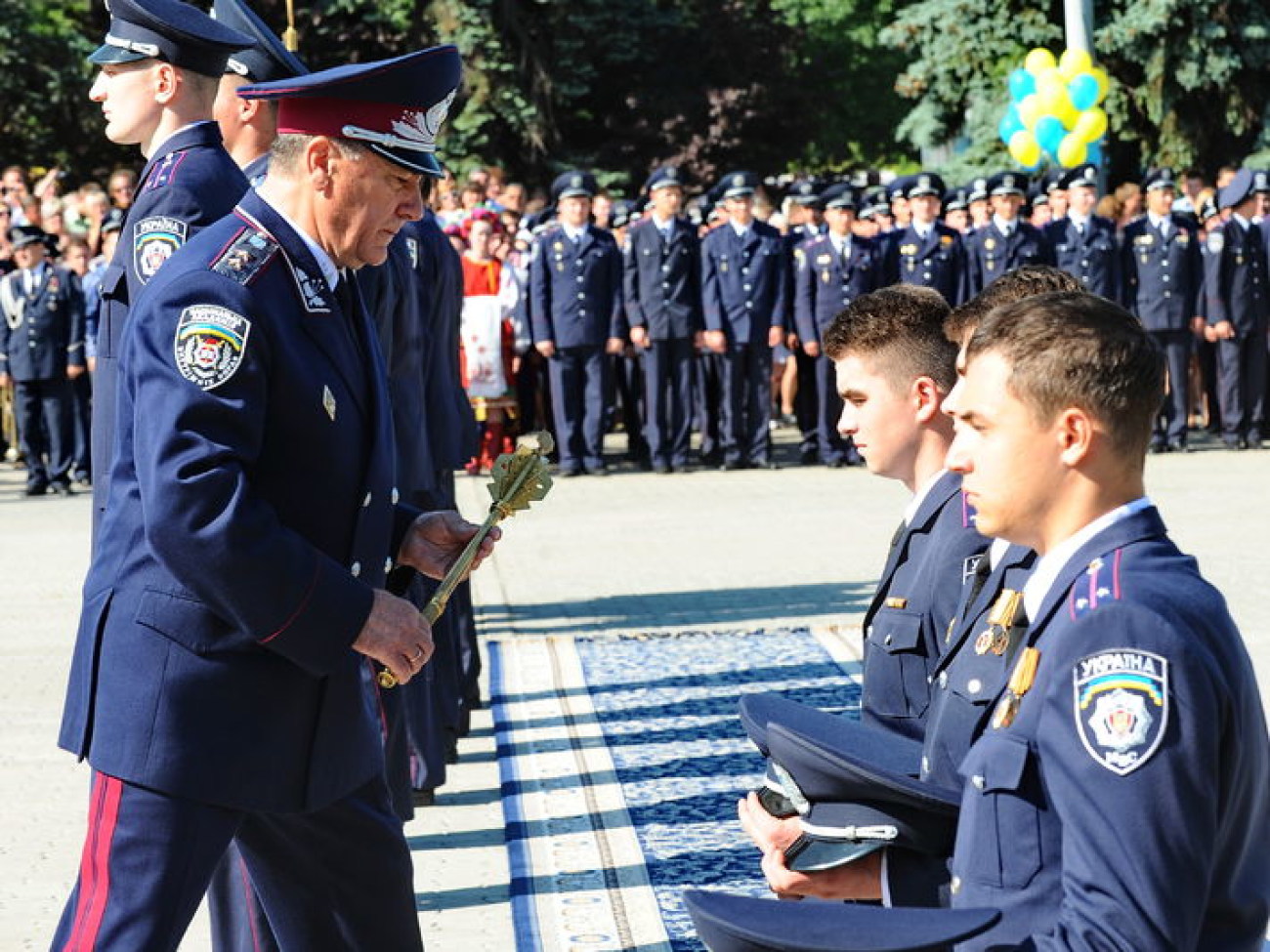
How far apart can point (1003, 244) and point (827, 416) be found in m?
2.08

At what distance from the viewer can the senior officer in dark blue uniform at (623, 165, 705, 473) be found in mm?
16719

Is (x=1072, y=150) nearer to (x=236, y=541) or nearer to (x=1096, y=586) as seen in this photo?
(x=236, y=541)

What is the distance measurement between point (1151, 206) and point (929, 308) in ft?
47.2

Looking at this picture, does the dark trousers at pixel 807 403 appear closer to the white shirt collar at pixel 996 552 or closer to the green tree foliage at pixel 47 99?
the white shirt collar at pixel 996 552

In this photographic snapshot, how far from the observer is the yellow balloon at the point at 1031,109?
19812 millimetres

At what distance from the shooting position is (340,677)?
138 inches

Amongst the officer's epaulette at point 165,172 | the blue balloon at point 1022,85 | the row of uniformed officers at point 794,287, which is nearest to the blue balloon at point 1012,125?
the blue balloon at point 1022,85

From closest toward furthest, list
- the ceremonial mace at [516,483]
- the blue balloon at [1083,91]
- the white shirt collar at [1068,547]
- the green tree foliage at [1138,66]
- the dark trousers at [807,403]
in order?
the white shirt collar at [1068,547]
the ceremonial mace at [516,483]
the dark trousers at [807,403]
the blue balloon at [1083,91]
the green tree foliage at [1138,66]

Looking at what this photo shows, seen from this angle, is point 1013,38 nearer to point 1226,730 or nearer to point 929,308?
point 929,308

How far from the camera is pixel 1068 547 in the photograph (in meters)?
2.55

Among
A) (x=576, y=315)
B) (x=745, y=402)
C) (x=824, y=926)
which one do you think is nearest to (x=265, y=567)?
(x=824, y=926)

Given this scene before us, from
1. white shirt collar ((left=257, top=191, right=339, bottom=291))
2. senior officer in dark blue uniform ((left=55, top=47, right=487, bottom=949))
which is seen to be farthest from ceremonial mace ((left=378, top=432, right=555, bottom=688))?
white shirt collar ((left=257, top=191, right=339, bottom=291))

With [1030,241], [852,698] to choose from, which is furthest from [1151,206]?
[852,698]

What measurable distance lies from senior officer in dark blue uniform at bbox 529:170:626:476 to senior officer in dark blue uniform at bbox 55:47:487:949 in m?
13.0
